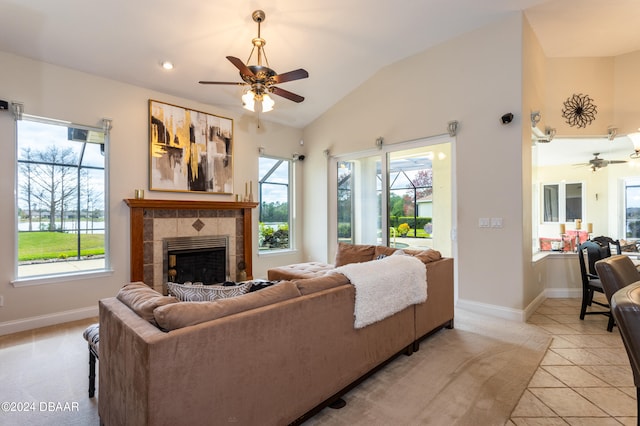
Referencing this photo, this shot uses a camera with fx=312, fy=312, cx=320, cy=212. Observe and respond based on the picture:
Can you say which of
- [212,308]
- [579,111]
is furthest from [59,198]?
[579,111]

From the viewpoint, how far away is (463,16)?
150 inches

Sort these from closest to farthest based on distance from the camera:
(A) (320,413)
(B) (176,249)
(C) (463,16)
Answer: (A) (320,413)
(C) (463,16)
(B) (176,249)

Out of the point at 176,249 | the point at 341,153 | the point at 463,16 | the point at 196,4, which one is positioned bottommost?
the point at 176,249

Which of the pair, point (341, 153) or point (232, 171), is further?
point (341, 153)

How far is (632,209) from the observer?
6672 mm

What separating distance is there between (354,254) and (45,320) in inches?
150

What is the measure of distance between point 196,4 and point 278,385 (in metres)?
3.63

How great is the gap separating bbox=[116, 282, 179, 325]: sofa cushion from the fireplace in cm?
279

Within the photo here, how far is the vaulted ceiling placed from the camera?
3.25 metres

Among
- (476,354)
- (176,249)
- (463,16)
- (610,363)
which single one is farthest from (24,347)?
(463,16)

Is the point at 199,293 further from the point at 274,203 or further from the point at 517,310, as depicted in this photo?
the point at 274,203

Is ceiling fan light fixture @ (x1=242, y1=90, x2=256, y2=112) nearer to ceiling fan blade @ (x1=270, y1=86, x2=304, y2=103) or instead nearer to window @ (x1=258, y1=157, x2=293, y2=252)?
ceiling fan blade @ (x1=270, y1=86, x2=304, y2=103)

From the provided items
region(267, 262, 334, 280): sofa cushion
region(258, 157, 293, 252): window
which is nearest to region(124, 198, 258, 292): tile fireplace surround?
region(258, 157, 293, 252): window

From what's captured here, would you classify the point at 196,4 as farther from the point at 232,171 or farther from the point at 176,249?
the point at 176,249
